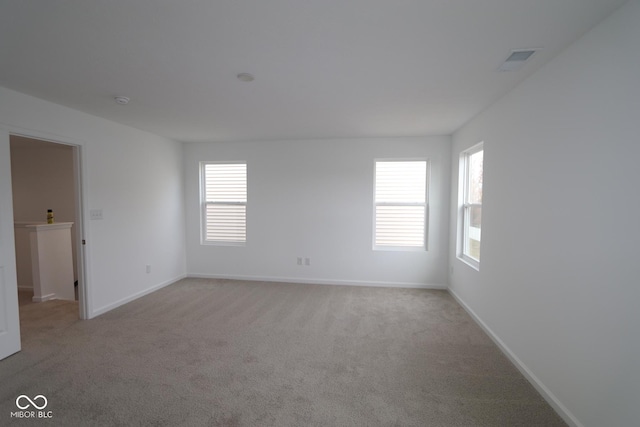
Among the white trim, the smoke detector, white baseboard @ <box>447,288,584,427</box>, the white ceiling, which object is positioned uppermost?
the white ceiling

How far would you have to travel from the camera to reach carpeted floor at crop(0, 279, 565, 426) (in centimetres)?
189

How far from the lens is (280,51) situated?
1901mm

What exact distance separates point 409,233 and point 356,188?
1.16 metres

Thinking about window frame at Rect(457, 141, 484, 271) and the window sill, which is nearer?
the window sill

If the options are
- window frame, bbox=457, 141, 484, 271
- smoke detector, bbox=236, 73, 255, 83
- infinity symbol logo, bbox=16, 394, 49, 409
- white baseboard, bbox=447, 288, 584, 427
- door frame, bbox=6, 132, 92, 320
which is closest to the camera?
white baseboard, bbox=447, 288, 584, 427

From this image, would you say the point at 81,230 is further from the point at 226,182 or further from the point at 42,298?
the point at 226,182

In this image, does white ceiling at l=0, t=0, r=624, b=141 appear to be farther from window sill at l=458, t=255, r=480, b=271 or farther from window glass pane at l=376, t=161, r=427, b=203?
window sill at l=458, t=255, r=480, b=271

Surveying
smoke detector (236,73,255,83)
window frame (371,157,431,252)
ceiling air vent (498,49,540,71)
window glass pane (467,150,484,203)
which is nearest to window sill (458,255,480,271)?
window frame (371,157,431,252)

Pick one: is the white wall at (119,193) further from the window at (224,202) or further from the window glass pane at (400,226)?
the window glass pane at (400,226)

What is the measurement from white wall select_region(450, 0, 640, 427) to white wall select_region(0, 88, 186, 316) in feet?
15.0

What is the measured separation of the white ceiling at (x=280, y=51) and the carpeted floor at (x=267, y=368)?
2.46 m

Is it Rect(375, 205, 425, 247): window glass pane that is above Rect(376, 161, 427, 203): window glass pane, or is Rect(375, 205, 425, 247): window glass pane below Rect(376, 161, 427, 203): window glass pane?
below

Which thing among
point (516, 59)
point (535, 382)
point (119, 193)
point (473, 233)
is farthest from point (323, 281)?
point (516, 59)

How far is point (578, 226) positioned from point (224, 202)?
4.77 meters
